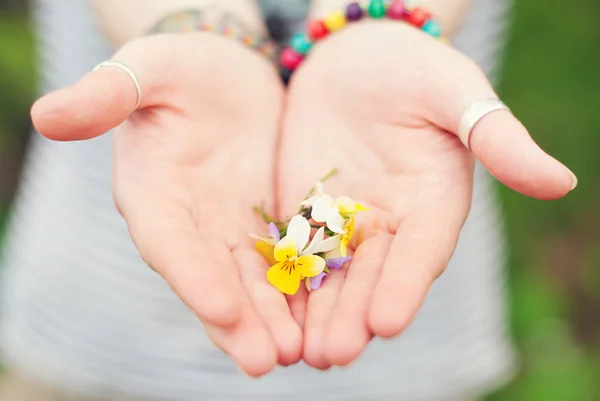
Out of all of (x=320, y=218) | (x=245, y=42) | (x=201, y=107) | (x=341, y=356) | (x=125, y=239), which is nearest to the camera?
(x=341, y=356)

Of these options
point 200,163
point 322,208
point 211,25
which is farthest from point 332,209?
point 211,25

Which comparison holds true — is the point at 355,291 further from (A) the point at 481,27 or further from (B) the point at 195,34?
(A) the point at 481,27

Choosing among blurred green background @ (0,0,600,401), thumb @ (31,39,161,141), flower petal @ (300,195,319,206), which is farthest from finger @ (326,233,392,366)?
blurred green background @ (0,0,600,401)

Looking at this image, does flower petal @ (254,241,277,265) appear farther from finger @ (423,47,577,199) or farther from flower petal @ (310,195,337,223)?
finger @ (423,47,577,199)

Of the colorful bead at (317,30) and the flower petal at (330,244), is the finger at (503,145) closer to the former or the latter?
the flower petal at (330,244)

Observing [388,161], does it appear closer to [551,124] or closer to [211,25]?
[211,25]

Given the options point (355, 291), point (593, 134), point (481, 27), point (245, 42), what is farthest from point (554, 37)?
point (355, 291)

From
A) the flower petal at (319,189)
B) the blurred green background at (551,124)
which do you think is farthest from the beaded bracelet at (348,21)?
the blurred green background at (551,124)
